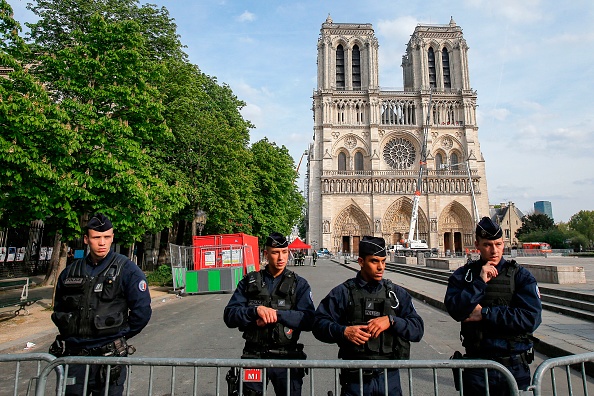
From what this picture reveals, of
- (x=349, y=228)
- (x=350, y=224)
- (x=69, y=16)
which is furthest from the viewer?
(x=350, y=224)

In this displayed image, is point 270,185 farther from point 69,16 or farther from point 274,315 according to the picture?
point 274,315

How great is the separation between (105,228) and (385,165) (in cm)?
5303

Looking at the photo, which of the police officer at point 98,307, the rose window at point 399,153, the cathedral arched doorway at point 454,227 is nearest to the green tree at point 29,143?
the police officer at point 98,307

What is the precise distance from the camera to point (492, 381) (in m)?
2.70

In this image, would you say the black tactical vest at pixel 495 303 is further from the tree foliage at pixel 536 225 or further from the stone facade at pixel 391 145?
the tree foliage at pixel 536 225

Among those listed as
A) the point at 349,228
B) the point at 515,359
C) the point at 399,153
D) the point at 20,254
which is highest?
the point at 399,153

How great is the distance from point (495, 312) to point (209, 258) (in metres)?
14.0

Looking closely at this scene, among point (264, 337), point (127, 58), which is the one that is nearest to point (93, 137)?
point (127, 58)

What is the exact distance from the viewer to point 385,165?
54344mm

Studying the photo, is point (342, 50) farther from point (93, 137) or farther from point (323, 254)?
point (93, 137)

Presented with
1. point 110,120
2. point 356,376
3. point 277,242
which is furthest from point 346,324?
point 110,120

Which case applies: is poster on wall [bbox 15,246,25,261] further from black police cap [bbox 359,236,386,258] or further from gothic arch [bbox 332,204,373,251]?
gothic arch [bbox 332,204,373,251]

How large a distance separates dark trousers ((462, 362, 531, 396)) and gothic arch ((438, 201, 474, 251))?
5174cm

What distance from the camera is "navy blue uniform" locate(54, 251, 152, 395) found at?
2955 millimetres
